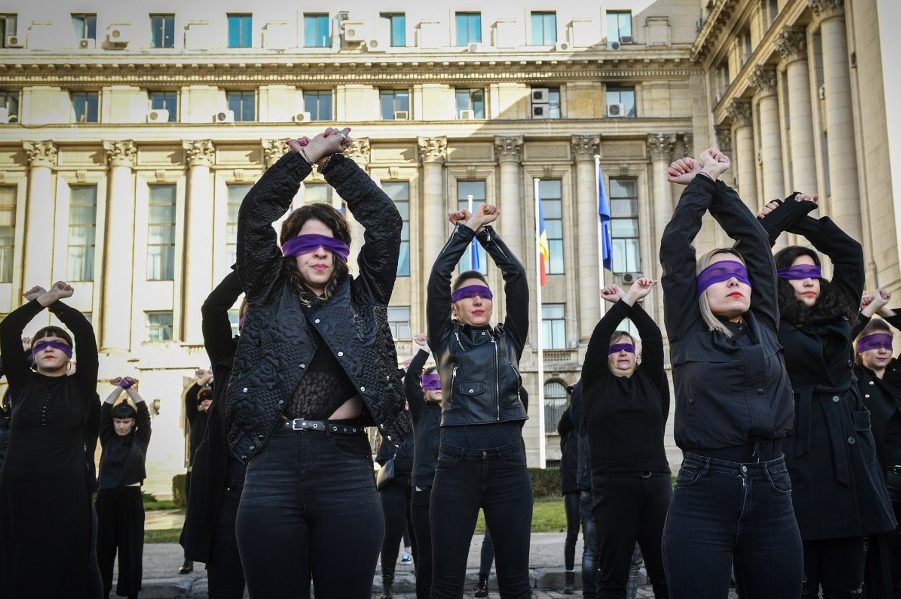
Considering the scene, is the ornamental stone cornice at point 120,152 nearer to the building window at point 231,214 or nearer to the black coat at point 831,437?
the building window at point 231,214

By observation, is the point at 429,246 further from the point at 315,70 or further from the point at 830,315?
the point at 830,315

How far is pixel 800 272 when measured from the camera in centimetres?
582

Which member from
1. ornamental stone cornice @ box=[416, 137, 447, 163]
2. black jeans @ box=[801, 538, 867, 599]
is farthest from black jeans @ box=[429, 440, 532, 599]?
ornamental stone cornice @ box=[416, 137, 447, 163]

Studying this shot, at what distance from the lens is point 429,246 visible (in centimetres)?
4231

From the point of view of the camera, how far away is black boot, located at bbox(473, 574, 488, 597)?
10.3 meters

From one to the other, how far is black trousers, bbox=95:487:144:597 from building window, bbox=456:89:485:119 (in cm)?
3544

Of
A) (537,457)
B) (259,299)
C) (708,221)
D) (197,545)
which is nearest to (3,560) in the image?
(197,545)

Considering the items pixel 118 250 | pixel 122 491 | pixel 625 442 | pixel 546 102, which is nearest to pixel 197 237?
pixel 118 250

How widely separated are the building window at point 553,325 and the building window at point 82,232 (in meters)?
20.7

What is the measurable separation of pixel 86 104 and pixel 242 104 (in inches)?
283

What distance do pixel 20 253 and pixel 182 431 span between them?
1116cm

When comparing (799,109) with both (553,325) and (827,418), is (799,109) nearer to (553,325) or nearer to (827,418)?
(553,325)

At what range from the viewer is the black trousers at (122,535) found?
9875 millimetres

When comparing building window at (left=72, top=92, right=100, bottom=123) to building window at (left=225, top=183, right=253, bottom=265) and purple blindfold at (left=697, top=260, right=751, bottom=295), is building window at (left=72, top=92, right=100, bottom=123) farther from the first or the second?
purple blindfold at (left=697, top=260, right=751, bottom=295)
